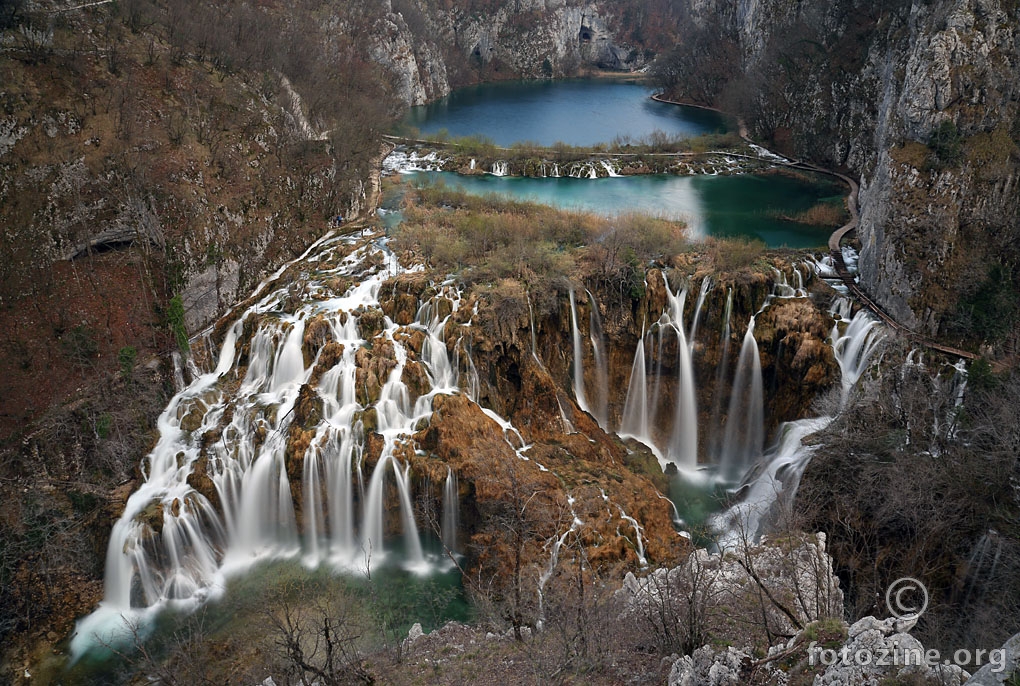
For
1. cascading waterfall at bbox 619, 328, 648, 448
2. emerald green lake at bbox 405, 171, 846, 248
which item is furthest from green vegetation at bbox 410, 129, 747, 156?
cascading waterfall at bbox 619, 328, 648, 448

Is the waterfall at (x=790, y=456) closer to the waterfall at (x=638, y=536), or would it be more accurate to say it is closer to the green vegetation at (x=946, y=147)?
the waterfall at (x=638, y=536)

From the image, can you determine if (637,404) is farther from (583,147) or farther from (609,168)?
(583,147)

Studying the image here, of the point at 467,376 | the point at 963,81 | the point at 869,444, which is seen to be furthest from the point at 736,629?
the point at 963,81

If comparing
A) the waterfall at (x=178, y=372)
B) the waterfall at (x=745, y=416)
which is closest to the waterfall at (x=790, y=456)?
the waterfall at (x=745, y=416)

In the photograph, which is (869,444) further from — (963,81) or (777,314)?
(963,81)

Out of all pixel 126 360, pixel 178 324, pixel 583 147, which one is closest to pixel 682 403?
pixel 178 324

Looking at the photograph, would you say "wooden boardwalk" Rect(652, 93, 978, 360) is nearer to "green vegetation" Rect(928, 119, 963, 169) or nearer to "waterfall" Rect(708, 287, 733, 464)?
"waterfall" Rect(708, 287, 733, 464)
